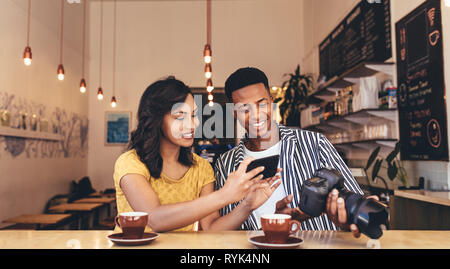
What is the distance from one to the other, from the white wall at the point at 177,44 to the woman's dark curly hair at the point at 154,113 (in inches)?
208

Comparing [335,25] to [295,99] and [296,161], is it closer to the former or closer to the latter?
[295,99]

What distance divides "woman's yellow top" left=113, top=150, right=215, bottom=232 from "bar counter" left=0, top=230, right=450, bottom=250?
8.0 inches

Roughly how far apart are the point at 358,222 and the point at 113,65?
6574 mm

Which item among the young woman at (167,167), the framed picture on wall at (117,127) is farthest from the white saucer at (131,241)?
the framed picture on wall at (117,127)

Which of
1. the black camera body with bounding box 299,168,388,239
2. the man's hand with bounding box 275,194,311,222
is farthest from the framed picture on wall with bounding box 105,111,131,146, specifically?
the black camera body with bounding box 299,168,388,239

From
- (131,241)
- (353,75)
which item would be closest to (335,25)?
(353,75)

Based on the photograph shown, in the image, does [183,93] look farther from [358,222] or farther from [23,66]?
[23,66]

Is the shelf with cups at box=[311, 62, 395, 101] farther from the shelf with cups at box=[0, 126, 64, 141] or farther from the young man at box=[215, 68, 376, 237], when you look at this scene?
the shelf with cups at box=[0, 126, 64, 141]

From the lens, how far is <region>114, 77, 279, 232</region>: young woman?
1277 millimetres

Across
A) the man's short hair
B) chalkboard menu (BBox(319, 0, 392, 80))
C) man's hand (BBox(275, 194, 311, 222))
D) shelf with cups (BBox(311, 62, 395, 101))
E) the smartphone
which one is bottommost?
man's hand (BBox(275, 194, 311, 222))

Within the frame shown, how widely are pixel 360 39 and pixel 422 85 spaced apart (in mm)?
1425

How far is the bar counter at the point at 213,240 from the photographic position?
3.27 ft

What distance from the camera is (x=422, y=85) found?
2965 millimetres
